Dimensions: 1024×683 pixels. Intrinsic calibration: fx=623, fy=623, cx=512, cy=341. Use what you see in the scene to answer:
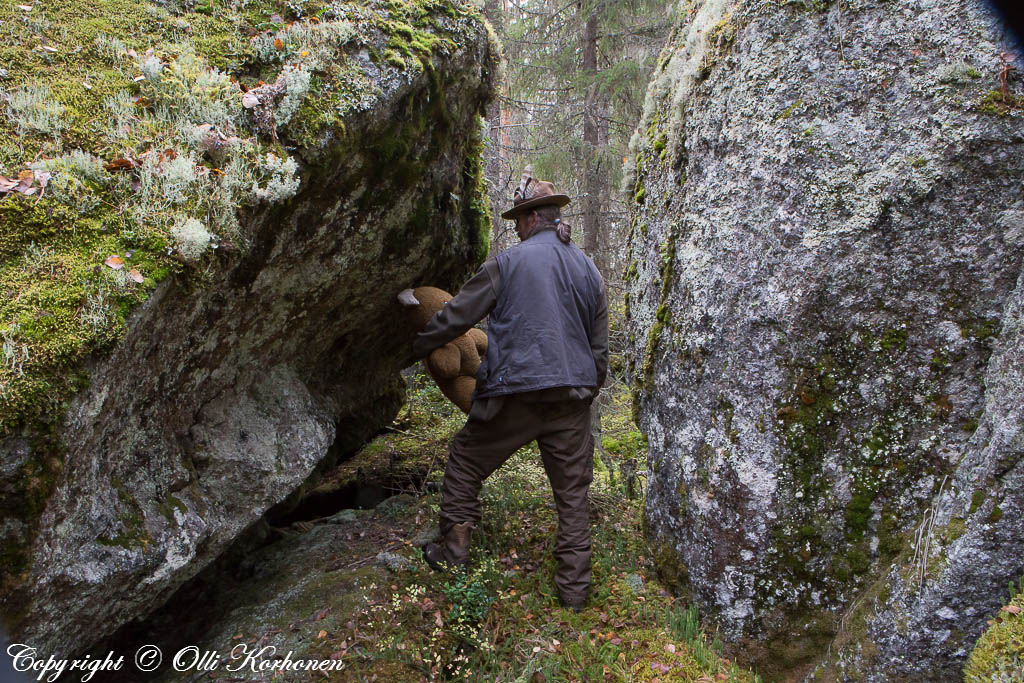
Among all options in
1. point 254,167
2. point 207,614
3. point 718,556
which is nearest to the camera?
point 254,167

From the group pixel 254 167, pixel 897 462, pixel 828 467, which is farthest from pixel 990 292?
pixel 254 167

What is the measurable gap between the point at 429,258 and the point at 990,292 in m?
3.96

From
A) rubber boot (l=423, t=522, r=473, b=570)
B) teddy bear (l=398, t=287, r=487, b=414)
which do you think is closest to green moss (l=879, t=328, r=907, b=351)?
teddy bear (l=398, t=287, r=487, b=414)

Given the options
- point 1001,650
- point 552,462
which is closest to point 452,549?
point 552,462

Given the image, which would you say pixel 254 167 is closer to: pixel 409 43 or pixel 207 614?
pixel 409 43

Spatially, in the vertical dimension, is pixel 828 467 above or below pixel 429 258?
below

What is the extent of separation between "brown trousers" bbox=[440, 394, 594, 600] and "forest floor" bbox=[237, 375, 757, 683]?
0.31 m

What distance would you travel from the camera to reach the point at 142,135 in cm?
336

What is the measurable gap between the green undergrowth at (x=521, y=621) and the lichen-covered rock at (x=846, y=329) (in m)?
0.36

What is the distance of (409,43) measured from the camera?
4.23 metres

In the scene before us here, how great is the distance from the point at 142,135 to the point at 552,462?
334 centimetres

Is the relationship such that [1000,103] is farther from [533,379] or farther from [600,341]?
[533,379]

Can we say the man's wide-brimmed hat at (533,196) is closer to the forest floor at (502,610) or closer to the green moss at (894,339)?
the green moss at (894,339)

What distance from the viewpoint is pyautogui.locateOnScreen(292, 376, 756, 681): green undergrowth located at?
390 centimetres
